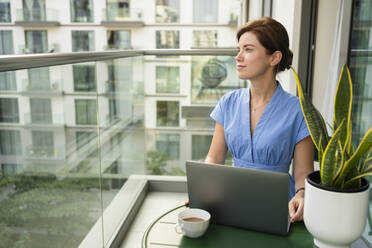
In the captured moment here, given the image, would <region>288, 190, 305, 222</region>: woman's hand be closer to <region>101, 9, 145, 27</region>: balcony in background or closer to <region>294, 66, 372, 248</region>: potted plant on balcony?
<region>294, 66, 372, 248</region>: potted plant on balcony

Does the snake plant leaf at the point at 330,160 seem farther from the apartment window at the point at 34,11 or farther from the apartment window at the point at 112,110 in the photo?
the apartment window at the point at 34,11

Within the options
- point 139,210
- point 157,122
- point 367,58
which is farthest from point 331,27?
point 157,122

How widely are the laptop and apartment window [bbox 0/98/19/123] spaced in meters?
1.47

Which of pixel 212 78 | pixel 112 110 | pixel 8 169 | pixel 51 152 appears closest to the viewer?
pixel 8 169

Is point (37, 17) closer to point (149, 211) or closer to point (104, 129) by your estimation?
point (104, 129)

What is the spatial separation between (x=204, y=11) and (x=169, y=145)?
19.8m

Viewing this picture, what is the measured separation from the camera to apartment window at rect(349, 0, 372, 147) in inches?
65.7

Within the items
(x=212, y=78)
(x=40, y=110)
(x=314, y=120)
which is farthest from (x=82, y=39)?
(x=314, y=120)

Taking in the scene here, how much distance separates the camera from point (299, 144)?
137 centimetres

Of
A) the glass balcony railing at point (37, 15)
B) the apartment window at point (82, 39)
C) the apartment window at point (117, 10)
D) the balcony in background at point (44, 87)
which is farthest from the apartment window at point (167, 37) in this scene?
the balcony in background at point (44, 87)

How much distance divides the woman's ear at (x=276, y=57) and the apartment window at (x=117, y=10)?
23549 millimetres

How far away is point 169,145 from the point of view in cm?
543

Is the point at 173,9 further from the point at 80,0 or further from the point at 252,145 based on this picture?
the point at 252,145

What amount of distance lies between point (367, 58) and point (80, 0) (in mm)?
26467
